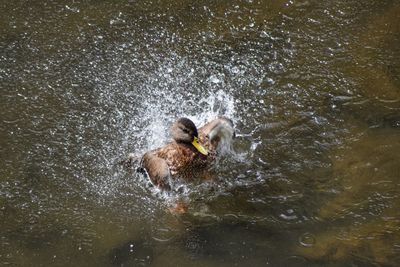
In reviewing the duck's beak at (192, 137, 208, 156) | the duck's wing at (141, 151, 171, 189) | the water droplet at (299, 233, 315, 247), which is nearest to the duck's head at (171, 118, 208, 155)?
the duck's beak at (192, 137, 208, 156)

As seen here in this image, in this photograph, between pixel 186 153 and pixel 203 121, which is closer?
pixel 186 153

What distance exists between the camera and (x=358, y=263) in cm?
462

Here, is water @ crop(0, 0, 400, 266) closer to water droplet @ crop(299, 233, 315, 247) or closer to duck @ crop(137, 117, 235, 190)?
water droplet @ crop(299, 233, 315, 247)

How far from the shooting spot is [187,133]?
5.30 meters

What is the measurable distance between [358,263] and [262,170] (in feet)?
4.16

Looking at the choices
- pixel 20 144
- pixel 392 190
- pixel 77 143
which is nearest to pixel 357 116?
pixel 392 190

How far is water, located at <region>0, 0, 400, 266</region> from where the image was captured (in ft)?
16.0

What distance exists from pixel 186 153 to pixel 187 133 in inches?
8.8

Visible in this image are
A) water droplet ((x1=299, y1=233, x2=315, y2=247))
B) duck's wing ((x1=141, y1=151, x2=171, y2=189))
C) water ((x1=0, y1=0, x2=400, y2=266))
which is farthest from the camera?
duck's wing ((x1=141, y1=151, x2=171, y2=189))

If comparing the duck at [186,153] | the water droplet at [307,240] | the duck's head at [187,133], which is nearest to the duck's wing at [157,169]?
the duck at [186,153]

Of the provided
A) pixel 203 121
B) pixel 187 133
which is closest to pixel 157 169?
pixel 187 133

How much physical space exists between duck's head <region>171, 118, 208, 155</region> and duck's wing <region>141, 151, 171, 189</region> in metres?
0.27

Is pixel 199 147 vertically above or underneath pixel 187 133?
underneath

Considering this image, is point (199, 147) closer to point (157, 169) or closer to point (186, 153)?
point (186, 153)
